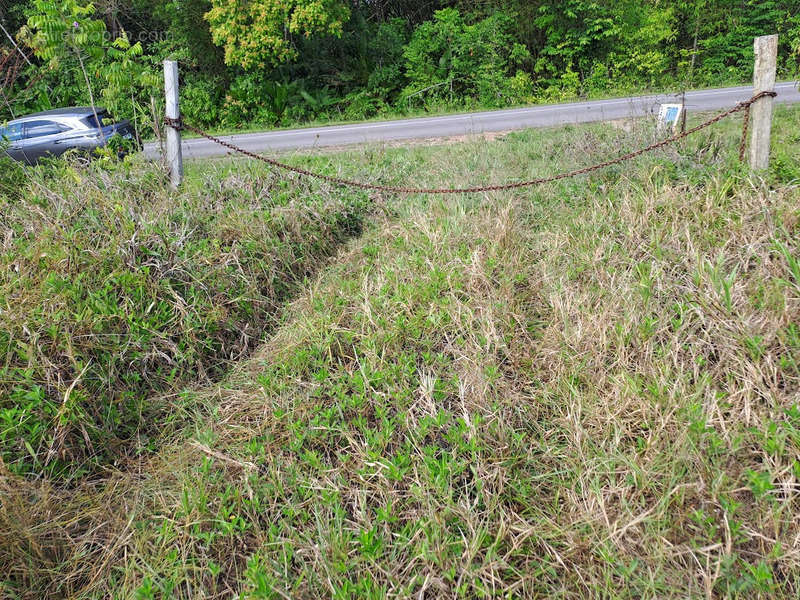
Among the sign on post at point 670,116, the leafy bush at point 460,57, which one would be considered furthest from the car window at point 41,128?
the leafy bush at point 460,57

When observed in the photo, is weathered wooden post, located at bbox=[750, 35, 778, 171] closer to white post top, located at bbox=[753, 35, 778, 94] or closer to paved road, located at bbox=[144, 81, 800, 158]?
white post top, located at bbox=[753, 35, 778, 94]

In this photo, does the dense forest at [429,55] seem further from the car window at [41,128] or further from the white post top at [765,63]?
the white post top at [765,63]

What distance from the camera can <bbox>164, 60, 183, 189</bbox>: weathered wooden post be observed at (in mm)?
5277

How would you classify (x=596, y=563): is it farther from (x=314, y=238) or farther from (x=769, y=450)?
(x=314, y=238)

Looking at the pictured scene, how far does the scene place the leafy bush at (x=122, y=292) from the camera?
3170 mm

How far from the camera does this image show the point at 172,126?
534cm

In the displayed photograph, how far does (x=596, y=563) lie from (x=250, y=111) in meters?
18.6

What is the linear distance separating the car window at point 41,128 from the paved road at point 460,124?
1.59 meters

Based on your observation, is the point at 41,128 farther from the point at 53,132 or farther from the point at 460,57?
the point at 460,57

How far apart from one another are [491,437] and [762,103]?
3.53 metres

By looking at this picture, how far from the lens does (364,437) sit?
9.71ft

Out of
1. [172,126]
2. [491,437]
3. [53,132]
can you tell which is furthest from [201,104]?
[491,437]

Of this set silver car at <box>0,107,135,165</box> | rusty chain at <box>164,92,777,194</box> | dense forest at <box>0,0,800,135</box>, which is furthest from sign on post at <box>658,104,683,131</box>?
dense forest at <box>0,0,800,135</box>

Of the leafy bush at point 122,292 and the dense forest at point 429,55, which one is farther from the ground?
the dense forest at point 429,55
